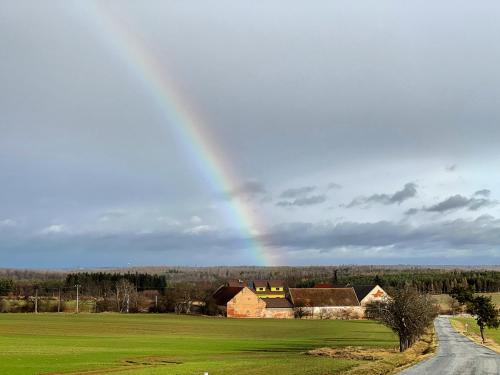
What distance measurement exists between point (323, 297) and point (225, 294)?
27717 millimetres

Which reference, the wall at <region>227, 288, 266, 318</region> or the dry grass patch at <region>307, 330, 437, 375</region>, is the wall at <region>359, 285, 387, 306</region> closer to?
the wall at <region>227, 288, 266, 318</region>

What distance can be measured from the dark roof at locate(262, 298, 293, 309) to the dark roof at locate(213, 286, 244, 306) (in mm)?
8951

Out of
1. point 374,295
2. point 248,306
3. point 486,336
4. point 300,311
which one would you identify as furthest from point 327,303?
point 486,336

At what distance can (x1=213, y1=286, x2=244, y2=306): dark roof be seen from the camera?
153000mm

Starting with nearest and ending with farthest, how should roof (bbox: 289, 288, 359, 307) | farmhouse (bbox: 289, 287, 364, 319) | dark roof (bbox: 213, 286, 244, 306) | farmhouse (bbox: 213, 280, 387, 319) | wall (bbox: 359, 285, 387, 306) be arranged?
farmhouse (bbox: 213, 280, 387, 319), dark roof (bbox: 213, 286, 244, 306), farmhouse (bbox: 289, 287, 364, 319), roof (bbox: 289, 288, 359, 307), wall (bbox: 359, 285, 387, 306)

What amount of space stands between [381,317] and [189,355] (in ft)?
61.0

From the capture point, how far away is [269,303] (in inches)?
6191

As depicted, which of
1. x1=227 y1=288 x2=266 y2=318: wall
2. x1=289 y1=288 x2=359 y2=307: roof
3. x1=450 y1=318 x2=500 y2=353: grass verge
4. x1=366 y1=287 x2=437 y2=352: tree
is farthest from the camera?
x1=289 y1=288 x2=359 y2=307: roof

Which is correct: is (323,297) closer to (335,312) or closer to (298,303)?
(335,312)

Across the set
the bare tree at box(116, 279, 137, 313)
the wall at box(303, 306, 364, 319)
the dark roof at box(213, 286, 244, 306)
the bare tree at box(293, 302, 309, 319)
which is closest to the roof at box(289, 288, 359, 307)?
the bare tree at box(293, 302, 309, 319)

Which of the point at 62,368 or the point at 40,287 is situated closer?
the point at 62,368

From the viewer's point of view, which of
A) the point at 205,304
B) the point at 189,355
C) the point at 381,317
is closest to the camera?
the point at 189,355

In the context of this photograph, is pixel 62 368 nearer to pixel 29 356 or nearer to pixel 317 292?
pixel 29 356

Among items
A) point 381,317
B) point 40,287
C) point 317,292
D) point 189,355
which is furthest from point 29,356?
point 40,287
